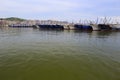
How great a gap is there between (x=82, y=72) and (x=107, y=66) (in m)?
2.38

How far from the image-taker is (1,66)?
870 cm

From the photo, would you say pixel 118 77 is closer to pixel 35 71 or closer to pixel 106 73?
pixel 106 73

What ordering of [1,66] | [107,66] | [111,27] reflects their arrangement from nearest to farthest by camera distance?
[1,66] → [107,66] → [111,27]

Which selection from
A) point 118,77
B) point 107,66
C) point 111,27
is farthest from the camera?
point 111,27

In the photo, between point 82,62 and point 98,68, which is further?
point 82,62

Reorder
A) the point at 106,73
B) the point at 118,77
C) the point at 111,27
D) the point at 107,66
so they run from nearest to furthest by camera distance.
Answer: the point at 118,77 < the point at 106,73 < the point at 107,66 < the point at 111,27

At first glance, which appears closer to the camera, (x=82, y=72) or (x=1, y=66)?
(x=82, y=72)

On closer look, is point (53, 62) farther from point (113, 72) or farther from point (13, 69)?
point (113, 72)

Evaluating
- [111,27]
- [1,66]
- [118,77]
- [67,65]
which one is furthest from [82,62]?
[111,27]

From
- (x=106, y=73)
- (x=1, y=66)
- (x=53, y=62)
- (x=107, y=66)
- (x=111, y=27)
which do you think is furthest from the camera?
(x=111, y=27)

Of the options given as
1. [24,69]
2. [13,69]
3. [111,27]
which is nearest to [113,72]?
[24,69]

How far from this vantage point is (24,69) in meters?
8.34

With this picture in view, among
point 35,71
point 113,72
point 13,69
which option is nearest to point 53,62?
point 35,71

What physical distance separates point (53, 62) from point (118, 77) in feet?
15.5
